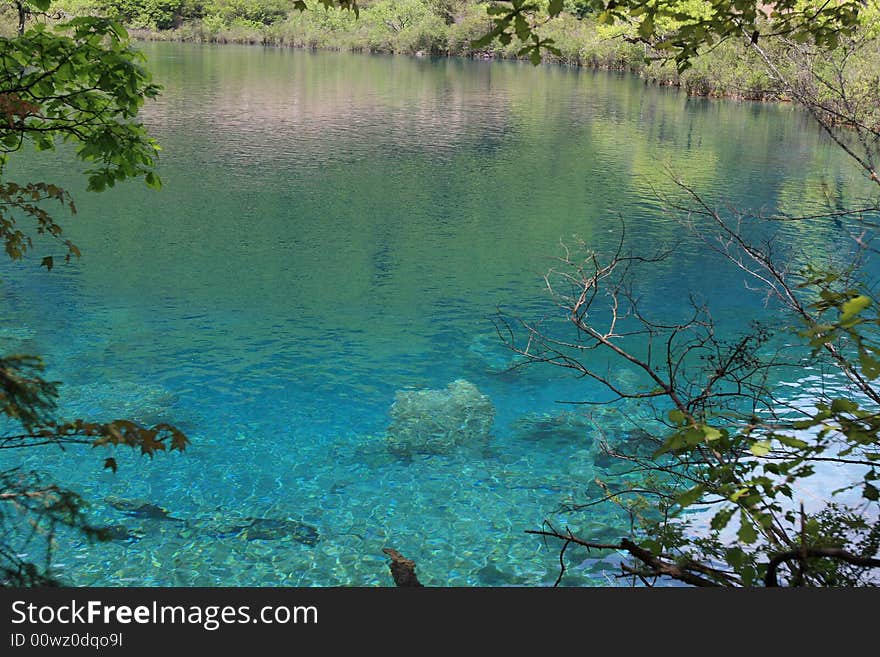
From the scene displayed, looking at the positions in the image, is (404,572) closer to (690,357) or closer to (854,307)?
(854,307)

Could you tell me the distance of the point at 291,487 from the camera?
35.3ft

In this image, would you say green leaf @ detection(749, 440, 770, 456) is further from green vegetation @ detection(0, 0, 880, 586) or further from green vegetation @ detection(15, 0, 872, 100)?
green vegetation @ detection(15, 0, 872, 100)

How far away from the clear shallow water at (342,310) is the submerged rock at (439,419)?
0.23 metres

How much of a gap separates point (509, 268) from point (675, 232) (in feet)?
21.0

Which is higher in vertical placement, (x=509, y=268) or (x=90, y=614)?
(x=90, y=614)

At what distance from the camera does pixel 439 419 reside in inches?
492

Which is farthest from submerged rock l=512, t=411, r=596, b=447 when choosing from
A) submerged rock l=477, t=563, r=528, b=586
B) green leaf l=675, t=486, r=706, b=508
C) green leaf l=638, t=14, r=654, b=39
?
green leaf l=675, t=486, r=706, b=508

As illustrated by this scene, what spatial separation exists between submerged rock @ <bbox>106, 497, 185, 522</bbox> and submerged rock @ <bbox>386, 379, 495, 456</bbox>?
3.21 metres

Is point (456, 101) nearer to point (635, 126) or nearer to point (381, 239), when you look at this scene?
point (635, 126)

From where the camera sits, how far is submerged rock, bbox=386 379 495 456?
11867 millimetres

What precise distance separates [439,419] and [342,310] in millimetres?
5046

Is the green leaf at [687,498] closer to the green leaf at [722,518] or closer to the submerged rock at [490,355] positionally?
the green leaf at [722,518]

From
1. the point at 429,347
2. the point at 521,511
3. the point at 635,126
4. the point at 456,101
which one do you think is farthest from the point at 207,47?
the point at 521,511

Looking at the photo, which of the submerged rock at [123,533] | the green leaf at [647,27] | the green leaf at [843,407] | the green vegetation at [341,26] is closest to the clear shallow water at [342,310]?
the submerged rock at [123,533]
